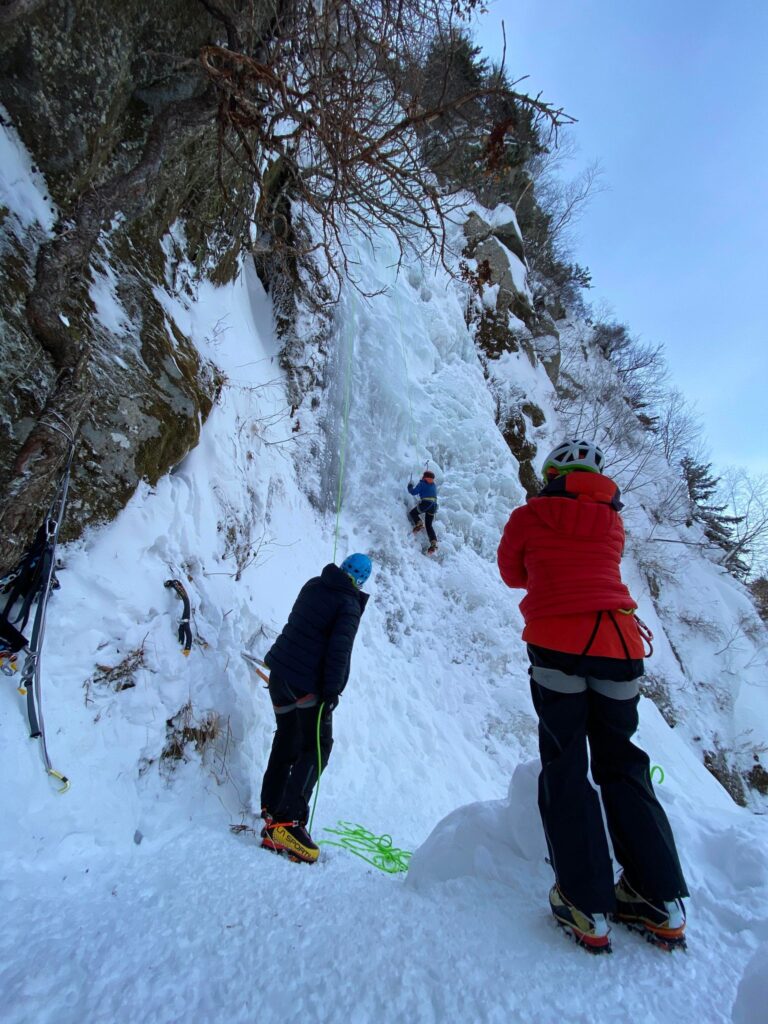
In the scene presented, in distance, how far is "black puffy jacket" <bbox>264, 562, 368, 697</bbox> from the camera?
303 cm

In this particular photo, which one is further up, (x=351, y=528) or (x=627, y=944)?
(x=351, y=528)

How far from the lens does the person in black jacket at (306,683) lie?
2.93 m

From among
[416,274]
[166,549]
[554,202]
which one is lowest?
[166,549]

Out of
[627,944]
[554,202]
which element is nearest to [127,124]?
[627,944]

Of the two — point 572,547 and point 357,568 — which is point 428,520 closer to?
point 357,568

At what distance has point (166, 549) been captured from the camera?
361 cm

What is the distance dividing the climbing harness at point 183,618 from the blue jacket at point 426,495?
4366 millimetres

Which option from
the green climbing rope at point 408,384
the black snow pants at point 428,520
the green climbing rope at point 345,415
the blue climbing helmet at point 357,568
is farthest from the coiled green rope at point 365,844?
the green climbing rope at point 408,384

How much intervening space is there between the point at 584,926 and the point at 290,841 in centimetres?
164

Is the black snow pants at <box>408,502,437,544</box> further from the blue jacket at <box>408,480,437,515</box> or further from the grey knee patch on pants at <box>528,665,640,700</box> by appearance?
the grey knee patch on pants at <box>528,665,640,700</box>

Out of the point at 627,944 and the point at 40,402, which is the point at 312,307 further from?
the point at 627,944

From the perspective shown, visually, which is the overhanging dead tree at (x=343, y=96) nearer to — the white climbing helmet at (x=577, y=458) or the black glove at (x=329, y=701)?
the white climbing helmet at (x=577, y=458)

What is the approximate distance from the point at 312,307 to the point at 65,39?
186 inches

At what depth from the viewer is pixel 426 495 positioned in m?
7.39
